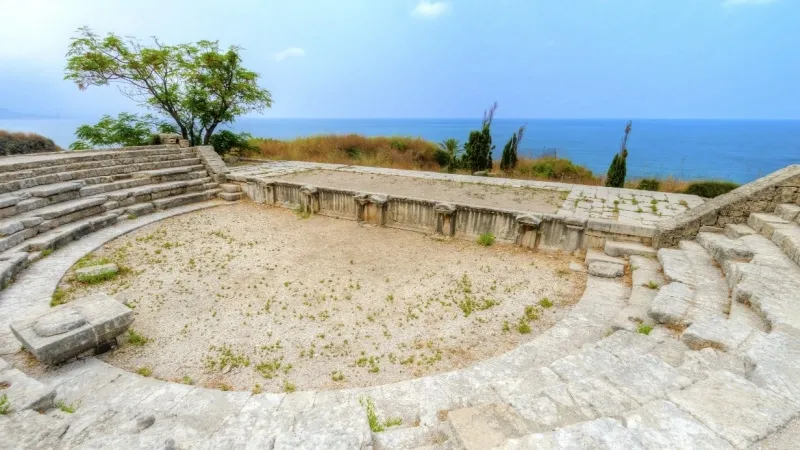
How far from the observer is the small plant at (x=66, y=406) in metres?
3.34

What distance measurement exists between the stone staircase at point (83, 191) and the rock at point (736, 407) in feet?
27.6

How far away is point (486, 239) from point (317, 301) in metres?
4.12

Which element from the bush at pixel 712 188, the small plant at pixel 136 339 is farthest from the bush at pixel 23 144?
the bush at pixel 712 188

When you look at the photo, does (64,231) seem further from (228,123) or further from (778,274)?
(778,274)

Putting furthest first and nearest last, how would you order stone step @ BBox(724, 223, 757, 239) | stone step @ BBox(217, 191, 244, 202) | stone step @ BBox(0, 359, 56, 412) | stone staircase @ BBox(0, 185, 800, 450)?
1. stone step @ BBox(217, 191, 244, 202)
2. stone step @ BBox(724, 223, 757, 239)
3. stone step @ BBox(0, 359, 56, 412)
4. stone staircase @ BBox(0, 185, 800, 450)

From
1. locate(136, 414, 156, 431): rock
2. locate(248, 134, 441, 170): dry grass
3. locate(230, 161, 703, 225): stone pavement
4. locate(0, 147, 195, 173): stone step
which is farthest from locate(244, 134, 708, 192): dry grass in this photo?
locate(136, 414, 156, 431): rock

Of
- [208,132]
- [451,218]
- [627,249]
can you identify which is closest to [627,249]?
[627,249]

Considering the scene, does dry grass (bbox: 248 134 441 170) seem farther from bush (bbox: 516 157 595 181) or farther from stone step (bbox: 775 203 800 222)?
stone step (bbox: 775 203 800 222)

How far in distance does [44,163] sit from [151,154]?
2809 mm

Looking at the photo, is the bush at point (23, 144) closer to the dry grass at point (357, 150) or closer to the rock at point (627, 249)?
the dry grass at point (357, 150)

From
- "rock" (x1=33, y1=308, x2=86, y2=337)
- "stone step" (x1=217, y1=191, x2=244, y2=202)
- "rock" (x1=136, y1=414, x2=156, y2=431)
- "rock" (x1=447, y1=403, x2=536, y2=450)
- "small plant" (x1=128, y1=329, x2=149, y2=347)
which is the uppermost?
"stone step" (x1=217, y1=191, x2=244, y2=202)

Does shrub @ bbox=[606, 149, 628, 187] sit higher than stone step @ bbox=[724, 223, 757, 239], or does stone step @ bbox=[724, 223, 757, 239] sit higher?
shrub @ bbox=[606, 149, 628, 187]

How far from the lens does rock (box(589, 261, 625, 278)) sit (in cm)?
648

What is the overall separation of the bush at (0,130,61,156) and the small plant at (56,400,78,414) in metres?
23.3
